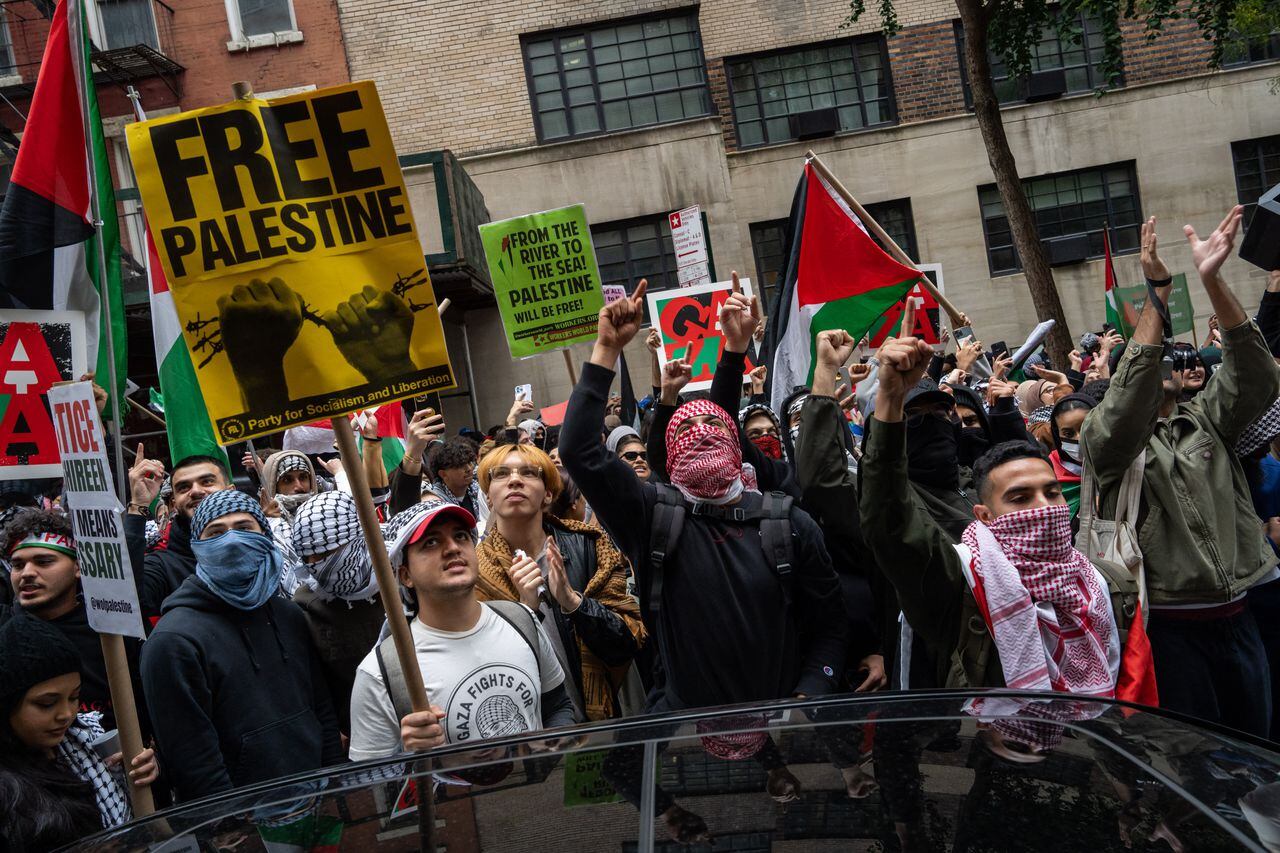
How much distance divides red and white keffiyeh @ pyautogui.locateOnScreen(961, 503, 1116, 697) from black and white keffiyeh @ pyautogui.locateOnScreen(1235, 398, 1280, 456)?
6.53 feet

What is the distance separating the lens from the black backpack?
3738 mm

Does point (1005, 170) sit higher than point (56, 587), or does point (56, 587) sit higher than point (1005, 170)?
point (1005, 170)

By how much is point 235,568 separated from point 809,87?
1869 cm

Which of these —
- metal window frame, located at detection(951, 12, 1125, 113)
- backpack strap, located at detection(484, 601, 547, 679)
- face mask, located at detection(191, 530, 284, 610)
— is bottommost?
backpack strap, located at detection(484, 601, 547, 679)

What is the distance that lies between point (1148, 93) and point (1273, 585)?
1863 centimetres

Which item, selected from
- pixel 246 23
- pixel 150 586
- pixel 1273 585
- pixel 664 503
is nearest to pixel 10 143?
pixel 246 23

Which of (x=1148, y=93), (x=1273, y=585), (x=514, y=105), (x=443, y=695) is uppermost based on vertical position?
(x=514, y=105)

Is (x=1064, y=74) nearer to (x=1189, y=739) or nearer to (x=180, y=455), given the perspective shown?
(x=180, y=455)

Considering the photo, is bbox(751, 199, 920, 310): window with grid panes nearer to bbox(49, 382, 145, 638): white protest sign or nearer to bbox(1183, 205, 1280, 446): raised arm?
bbox(1183, 205, 1280, 446): raised arm

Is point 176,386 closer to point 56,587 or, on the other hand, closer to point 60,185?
point 60,185

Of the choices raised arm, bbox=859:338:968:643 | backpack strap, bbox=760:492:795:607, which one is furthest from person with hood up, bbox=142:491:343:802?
raised arm, bbox=859:338:968:643

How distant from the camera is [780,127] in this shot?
2080 cm

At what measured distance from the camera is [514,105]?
20.0 metres

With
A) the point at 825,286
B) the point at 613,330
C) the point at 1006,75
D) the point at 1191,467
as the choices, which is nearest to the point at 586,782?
the point at 613,330
